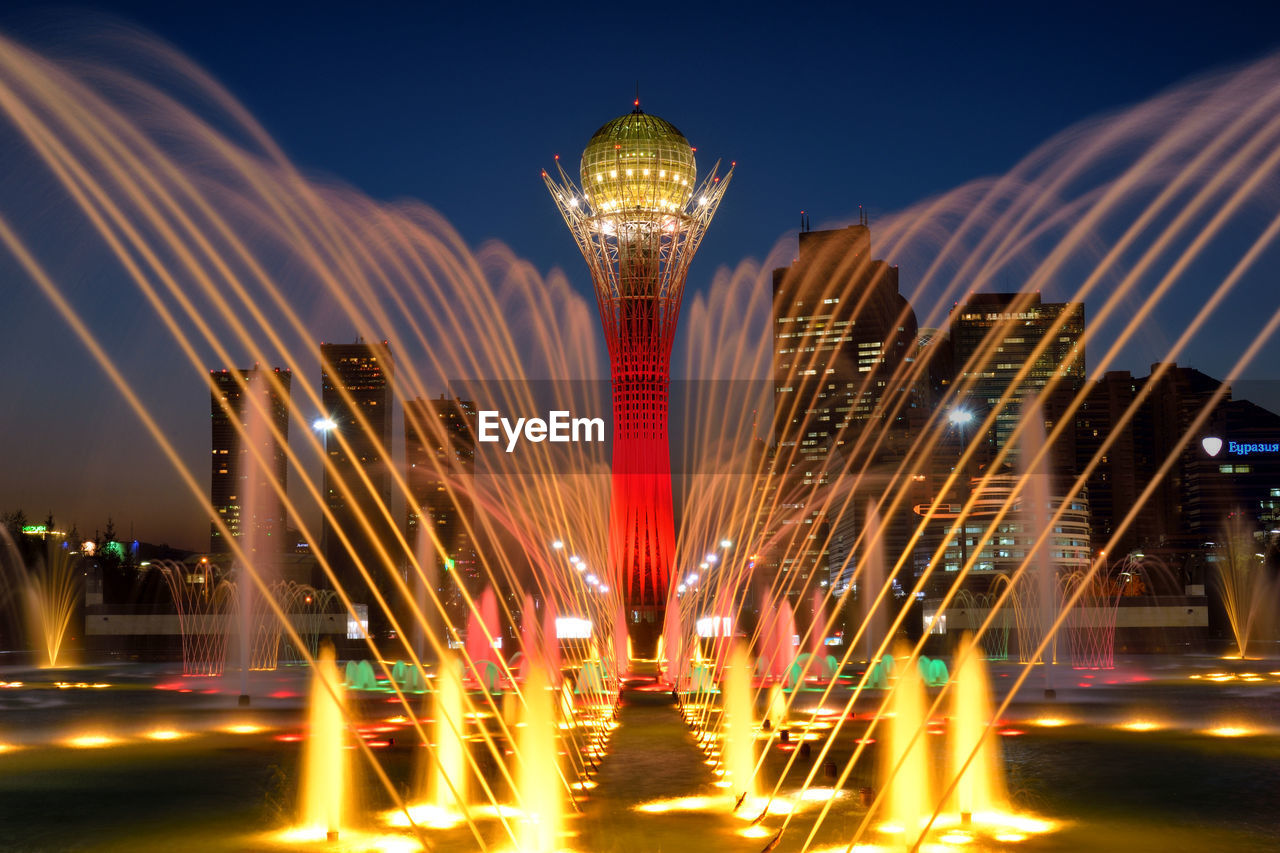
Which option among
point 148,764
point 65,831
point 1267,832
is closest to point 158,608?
point 148,764

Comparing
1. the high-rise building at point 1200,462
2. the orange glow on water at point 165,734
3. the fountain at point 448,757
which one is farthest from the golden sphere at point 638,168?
the high-rise building at point 1200,462

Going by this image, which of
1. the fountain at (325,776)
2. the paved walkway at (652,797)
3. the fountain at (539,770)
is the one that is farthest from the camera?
the fountain at (325,776)

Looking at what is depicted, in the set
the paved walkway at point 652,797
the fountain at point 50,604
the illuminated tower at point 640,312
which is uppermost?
the illuminated tower at point 640,312

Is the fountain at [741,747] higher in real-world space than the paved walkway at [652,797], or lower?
higher

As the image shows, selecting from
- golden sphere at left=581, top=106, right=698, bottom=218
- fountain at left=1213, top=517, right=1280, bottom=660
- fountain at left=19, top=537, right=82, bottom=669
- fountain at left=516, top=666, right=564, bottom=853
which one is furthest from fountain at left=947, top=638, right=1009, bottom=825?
golden sphere at left=581, top=106, right=698, bottom=218

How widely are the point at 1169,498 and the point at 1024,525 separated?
2228 inches

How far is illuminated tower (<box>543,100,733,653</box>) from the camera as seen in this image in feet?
194

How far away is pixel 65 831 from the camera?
1280cm

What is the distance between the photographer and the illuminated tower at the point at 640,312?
5919 centimetres

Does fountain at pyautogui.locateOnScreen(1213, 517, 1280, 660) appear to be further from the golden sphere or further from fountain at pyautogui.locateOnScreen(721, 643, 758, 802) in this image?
fountain at pyautogui.locateOnScreen(721, 643, 758, 802)

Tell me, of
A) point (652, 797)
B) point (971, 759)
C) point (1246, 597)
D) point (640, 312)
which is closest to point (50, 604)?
point (640, 312)

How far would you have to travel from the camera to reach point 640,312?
5919cm

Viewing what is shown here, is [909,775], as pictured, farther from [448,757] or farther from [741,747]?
[448,757]

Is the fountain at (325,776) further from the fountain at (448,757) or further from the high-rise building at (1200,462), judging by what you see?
the high-rise building at (1200,462)
